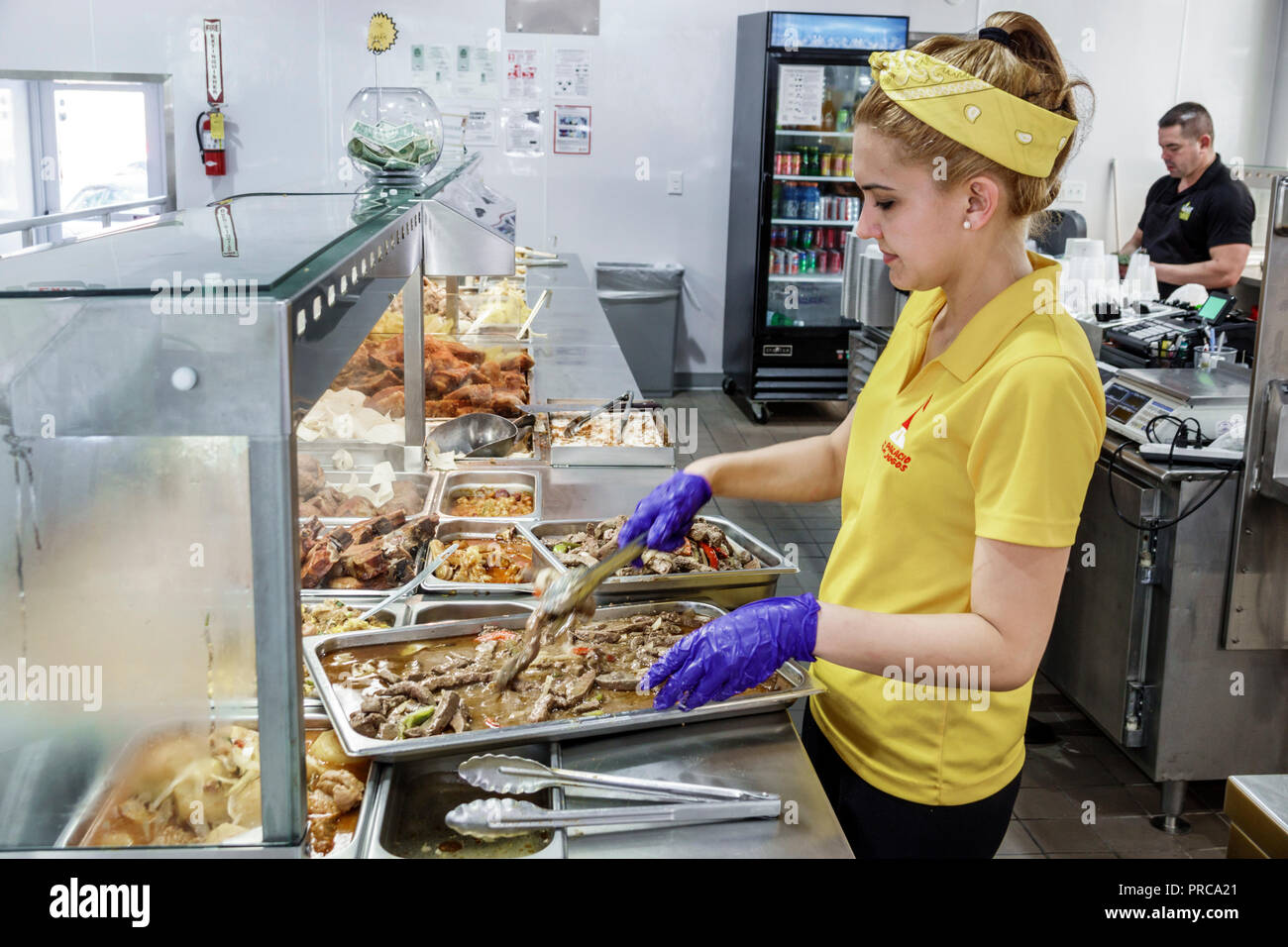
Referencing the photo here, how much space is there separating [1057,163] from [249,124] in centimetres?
765

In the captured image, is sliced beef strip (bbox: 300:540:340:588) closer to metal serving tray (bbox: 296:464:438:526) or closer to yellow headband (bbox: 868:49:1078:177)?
metal serving tray (bbox: 296:464:438:526)

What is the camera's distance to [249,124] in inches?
318

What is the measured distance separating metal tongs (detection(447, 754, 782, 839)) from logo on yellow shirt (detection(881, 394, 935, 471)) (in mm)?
520

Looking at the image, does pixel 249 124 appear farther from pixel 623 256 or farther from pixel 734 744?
pixel 734 744

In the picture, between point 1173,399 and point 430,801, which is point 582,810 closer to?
point 430,801

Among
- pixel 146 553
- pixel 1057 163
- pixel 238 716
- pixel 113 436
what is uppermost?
pixel 1057 163

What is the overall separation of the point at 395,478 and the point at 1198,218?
5.28 metres

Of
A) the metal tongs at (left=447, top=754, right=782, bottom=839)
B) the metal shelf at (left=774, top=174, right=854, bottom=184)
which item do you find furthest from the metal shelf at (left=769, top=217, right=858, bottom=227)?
A: the metal tongs at (left=447, top=754, right=782, bottom=839)

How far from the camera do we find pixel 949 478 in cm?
159

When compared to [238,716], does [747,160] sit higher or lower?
higher
